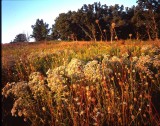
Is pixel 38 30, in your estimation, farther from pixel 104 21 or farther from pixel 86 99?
pixel 86 99

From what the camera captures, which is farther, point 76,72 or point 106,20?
point 106,20

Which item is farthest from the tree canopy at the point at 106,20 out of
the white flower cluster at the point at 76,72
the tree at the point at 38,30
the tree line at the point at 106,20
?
the white flower cluster at the point at 76,72

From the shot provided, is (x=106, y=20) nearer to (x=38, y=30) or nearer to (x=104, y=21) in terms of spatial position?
(x=104, y=21)

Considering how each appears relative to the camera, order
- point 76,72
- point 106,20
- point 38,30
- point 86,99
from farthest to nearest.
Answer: point 38,30, point 106,20, point 76,72, point 86,99

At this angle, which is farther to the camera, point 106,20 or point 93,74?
point 106,20

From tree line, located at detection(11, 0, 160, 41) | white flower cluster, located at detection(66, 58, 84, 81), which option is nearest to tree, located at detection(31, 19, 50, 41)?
tree line, located at detection(11, 0, 160, 41)

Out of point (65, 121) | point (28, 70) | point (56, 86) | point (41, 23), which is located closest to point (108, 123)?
point (65, 121)

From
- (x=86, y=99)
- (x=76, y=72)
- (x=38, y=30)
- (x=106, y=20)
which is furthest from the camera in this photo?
(x=38, y=30)

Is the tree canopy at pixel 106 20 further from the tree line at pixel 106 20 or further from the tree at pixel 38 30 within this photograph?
the tree at pixel 38 30

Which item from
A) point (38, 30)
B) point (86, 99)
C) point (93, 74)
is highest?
point (38, 30)

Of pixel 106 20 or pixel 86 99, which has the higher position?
pixel 106 20

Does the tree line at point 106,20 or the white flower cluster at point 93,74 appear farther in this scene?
the tree line at point 106,20

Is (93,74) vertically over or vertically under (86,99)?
over

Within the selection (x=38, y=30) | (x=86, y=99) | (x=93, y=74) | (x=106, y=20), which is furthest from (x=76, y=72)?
(x=38, y=30)
